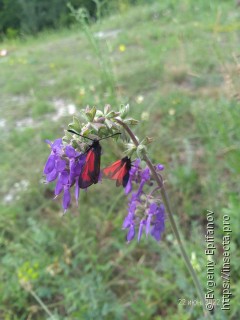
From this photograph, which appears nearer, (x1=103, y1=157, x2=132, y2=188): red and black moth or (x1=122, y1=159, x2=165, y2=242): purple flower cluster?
Answer: (x1=103, y1=157, x2=132, y2=188): red and black moth

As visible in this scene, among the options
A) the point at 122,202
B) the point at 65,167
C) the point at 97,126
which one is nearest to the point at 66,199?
the point at 65,167

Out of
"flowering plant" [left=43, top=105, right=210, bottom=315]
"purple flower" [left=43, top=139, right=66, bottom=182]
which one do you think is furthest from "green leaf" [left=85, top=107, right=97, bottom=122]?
"purple flower" [left=43, top=139, right=66, bottom=182]

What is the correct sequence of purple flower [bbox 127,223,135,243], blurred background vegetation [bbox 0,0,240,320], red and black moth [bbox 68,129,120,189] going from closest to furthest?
1. red and black moth [bbox 68,129,120,189]
2. purple flower [bbox 127,223,135,243]
3. blurred background vegetation [bbox 0,0,240,320]

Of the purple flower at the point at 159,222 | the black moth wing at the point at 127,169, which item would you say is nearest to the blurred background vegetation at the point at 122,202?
the purple flower at the point at 159,222

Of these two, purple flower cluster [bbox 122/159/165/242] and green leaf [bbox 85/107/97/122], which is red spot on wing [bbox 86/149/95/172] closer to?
green leaf [bbox 85/107/97/122]

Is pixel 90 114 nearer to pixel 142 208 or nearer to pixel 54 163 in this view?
pixel 54 163

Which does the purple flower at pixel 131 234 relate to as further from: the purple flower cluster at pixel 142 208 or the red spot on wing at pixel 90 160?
the red spot on wing at pixel 90 160

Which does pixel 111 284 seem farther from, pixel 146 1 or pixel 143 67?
pixel 146 1
